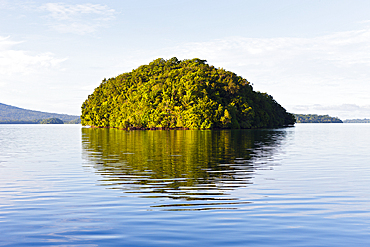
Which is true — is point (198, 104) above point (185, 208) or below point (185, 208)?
above

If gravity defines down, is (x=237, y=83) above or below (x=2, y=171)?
above

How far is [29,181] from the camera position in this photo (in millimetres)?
22016

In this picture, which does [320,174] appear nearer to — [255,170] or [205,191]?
[255,170]

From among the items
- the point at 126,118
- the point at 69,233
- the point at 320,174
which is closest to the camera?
the point at 69,233

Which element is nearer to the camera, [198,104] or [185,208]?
[185,208]

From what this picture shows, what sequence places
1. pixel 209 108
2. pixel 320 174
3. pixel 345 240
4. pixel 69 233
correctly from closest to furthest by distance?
pixel 345 240, pixel 69 233, pixel 320 174, pixel 209 108

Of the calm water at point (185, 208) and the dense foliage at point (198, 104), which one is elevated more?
the dense foliage at point (198, 104)

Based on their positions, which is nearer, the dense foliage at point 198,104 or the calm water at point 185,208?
the calm water at point 185,208

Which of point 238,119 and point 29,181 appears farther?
point 238,119

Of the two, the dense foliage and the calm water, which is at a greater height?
the dense foliage

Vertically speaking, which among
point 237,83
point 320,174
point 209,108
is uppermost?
point 237,83

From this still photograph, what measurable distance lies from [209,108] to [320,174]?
13134 centimetres

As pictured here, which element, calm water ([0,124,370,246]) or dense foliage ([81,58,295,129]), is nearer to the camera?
calm water ([0,124,370,246])

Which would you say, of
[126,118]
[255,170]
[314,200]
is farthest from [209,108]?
[314,200]
